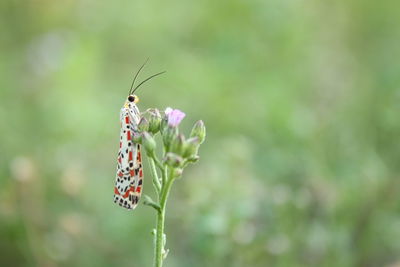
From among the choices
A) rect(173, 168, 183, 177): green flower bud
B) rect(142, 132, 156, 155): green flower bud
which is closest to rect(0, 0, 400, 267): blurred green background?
rect(142, 132, 156, 155): green flower bud

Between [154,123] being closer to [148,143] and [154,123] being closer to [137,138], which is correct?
[137,138]

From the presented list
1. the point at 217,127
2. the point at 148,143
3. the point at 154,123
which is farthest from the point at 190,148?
the point at 217,127

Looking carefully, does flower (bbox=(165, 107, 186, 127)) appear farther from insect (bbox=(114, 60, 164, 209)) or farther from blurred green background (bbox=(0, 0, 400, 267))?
blurred green background (bbox=(0, 0, 400, 267))

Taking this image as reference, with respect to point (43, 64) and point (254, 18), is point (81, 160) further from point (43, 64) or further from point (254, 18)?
point (254, 18)

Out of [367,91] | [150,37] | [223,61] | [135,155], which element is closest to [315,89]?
[367,91]

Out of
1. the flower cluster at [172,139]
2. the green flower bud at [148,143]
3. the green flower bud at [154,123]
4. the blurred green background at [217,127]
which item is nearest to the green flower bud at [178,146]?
the flower cluster at [172,139]

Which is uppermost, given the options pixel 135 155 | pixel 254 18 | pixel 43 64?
pixel 254 18
